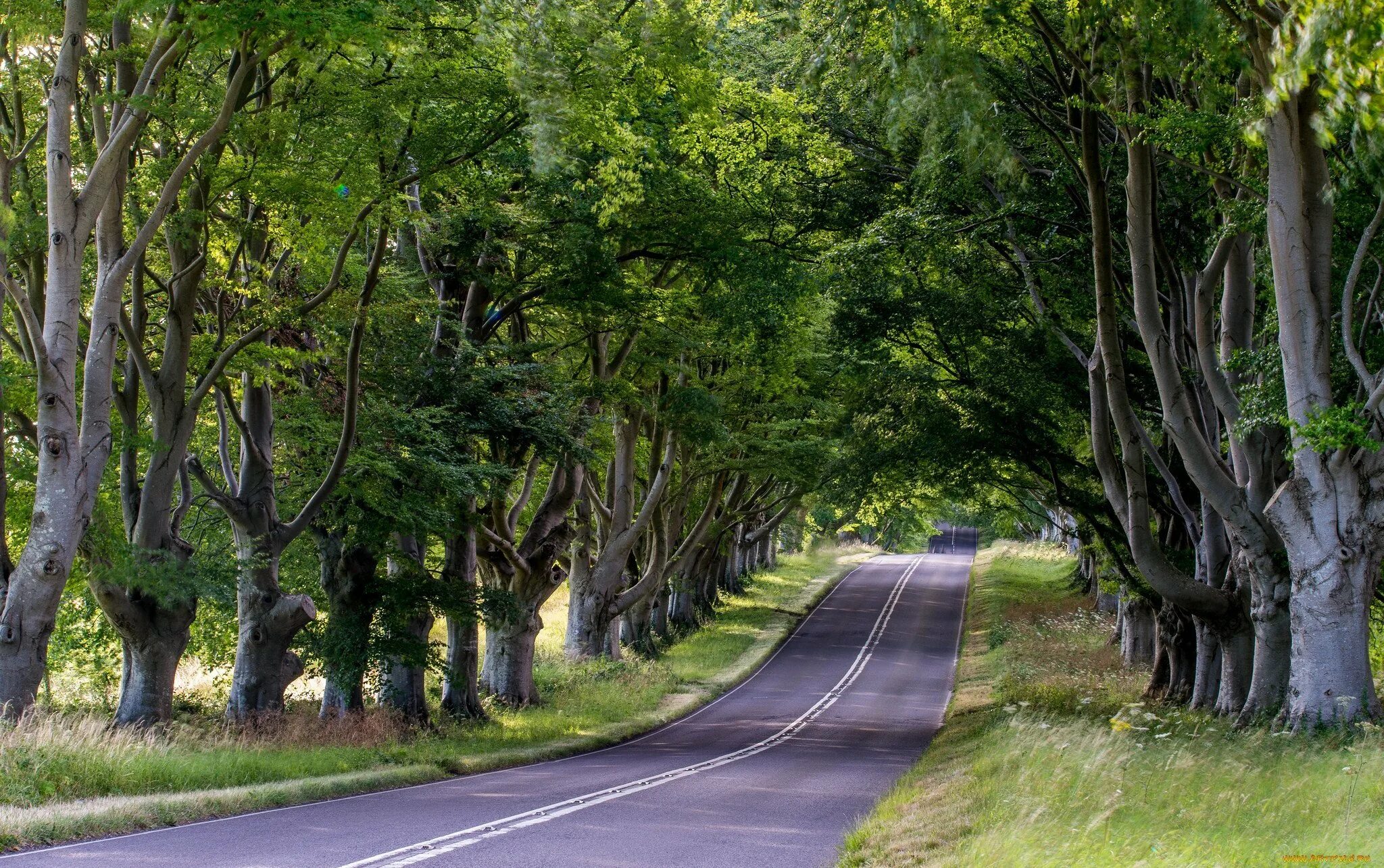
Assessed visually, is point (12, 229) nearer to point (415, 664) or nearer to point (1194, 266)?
point (415, 664)

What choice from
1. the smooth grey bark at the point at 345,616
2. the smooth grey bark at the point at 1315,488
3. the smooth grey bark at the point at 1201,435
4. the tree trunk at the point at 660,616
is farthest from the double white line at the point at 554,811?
the tree trunk at the point at 660,616

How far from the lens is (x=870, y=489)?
2442cm

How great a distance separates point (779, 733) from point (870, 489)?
5.65 m

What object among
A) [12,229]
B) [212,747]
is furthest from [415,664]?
[12,229]

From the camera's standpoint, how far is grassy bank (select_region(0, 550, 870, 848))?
10406 mm

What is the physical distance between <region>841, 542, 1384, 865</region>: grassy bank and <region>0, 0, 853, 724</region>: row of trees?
691 cm

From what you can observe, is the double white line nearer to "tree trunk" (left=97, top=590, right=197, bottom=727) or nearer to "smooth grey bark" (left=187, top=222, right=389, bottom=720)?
"smooth grey bark" (left=187, top=222, right=389, bottom=720)

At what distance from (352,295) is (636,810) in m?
8.90

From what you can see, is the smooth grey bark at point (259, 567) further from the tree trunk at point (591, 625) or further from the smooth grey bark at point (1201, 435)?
the tree trunk at point (591, 625)

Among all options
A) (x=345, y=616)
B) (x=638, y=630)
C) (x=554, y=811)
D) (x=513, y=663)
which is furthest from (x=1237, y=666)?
(x=638, y=630)

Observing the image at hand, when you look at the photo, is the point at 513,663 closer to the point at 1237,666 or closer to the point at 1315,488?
the point at 1237,666

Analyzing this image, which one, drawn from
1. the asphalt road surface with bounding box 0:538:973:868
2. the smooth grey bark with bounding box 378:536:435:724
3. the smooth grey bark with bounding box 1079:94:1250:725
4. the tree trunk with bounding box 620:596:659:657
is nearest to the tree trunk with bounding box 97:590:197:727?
the smooth grey bark with bounding box 378:536:435:724

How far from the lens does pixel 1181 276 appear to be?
16484 millimetres

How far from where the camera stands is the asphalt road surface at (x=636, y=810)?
30.0ft
